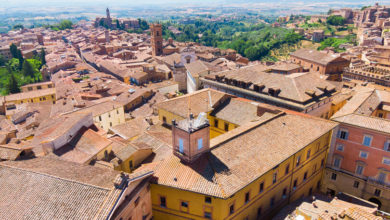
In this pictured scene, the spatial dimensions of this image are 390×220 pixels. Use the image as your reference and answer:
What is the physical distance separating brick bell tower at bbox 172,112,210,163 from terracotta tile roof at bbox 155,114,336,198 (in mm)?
637

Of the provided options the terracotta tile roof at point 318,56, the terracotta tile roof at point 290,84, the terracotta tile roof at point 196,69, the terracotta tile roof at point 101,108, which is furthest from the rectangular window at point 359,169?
the terracotta tile roof at point 318,56

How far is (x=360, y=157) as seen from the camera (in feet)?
116

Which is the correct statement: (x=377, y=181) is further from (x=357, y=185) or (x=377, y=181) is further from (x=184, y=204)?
(x=184, y=204)

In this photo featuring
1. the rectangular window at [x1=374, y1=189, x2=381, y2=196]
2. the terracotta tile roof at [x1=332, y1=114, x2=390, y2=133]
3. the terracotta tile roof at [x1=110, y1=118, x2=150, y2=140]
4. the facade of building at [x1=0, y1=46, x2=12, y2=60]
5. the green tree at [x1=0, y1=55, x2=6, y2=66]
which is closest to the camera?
the terracotta tile roof at [x1=332, y1=114, x2=390, y2=133]

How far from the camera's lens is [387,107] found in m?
41.5

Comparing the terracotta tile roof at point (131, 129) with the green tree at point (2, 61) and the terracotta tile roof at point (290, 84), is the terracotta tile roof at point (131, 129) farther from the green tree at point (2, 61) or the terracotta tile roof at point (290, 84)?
the green tree at point (2, 61)

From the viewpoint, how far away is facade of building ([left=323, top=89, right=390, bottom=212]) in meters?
33.4

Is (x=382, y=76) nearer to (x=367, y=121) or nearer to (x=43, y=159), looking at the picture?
(x=367, y=121)

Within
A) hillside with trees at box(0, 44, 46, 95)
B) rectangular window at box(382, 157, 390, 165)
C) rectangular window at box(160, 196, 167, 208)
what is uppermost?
rectangular window at box(160, 196, 167, 208)

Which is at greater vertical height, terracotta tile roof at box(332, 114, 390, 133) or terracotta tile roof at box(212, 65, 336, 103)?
terracotta tile roof at box(212, 65, 336, 103)

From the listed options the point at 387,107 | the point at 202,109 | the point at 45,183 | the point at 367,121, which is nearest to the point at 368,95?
the point at 387,107

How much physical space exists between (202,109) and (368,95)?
85.8 ft

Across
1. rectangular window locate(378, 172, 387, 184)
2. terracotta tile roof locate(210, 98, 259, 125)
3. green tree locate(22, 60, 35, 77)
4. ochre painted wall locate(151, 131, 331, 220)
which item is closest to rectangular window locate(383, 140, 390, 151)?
rectangular window locate(378, 172, 387, 184)

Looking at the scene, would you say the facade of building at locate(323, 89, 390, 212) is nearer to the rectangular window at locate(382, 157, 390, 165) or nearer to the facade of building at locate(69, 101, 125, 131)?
the rectangular window at locate(382, 157, 390, 165)
